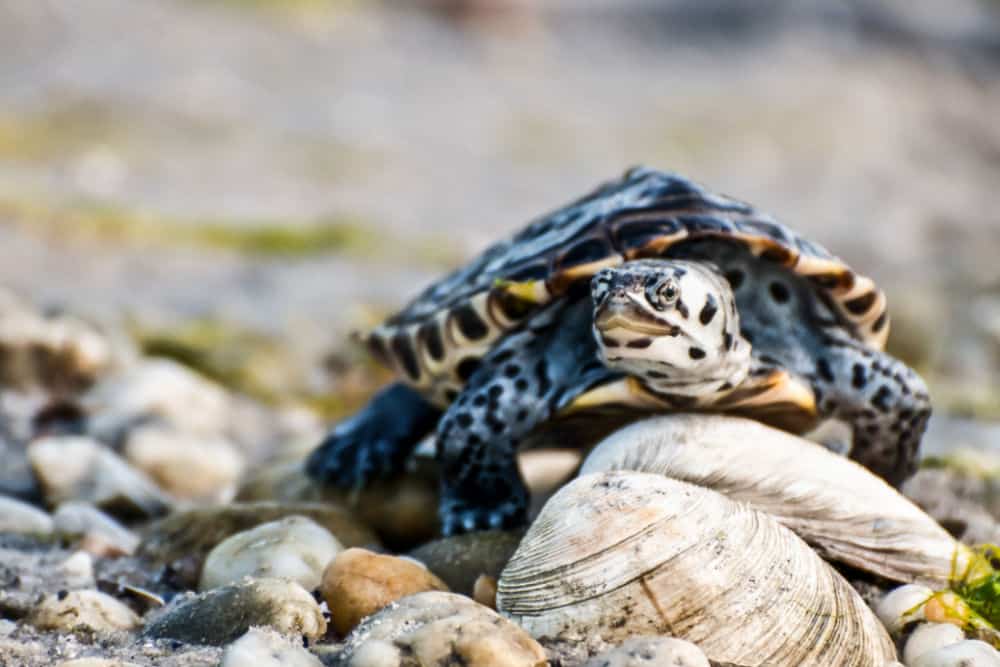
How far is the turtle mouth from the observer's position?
2.58 metres

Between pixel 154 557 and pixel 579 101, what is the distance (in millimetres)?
15253

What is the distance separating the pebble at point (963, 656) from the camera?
2193 millimetres

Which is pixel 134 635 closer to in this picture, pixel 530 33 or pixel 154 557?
pixel 154 557

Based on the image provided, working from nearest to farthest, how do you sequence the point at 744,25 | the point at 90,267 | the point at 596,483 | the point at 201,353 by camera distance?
the point at 596,483, the point at 201,353, the point at 90,267, the point at 744,25

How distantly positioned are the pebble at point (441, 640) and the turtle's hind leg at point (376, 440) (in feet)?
4.73

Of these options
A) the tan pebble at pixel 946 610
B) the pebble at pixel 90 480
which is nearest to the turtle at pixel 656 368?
the tan pebble at pixel 946 610

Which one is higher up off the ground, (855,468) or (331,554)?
(855,468)

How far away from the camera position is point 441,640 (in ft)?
6.75

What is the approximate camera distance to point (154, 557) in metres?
3.09

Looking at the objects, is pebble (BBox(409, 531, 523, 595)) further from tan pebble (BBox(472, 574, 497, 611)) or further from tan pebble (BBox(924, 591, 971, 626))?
tan pebble (BBox(924, 591, 971, 626))

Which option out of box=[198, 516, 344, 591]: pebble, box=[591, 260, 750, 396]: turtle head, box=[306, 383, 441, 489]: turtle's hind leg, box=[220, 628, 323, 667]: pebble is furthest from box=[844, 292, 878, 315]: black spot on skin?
box=[220, 628, 323, 667]: pebble

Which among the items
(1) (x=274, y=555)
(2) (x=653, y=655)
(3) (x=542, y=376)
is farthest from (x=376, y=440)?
(2) (x=653, y=655)

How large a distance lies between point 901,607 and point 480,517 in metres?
1.10

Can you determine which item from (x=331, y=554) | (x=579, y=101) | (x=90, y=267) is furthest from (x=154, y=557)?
(x=579, y=101)
